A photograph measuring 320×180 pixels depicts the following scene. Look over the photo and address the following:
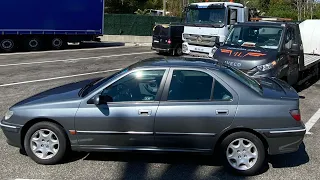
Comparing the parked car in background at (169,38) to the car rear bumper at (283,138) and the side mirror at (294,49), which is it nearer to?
the side mirror at (294,49)

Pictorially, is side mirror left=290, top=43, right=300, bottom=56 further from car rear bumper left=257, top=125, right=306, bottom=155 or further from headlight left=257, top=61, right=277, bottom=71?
car rear bumper left=257, top=125, right=306, bottom=155

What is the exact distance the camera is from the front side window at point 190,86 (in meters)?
4.77

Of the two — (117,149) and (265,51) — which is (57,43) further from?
(117,149)

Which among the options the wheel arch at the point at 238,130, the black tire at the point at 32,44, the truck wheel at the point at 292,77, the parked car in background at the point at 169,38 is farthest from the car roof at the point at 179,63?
the black tire at the point at 32,44

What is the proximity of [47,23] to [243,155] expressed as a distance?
65.2 feet

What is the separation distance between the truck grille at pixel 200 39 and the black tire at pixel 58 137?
9694mm

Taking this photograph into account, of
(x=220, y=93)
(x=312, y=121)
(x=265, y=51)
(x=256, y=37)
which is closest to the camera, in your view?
(x=220, y=93)

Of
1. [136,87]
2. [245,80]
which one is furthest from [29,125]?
[245,80]

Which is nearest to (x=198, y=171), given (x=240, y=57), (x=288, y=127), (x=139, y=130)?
(x=139, y=130)

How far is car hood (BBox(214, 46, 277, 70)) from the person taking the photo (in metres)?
8.41

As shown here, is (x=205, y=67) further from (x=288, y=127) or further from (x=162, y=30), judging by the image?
(x=162, y=30)

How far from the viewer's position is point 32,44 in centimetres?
2227

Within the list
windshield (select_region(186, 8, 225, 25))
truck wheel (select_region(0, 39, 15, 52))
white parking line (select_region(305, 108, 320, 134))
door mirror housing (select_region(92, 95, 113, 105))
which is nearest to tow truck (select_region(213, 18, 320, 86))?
white parking line (select_region(305, 108, 320, 134))

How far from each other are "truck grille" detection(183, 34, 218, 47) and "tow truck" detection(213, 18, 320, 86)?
153 inches
